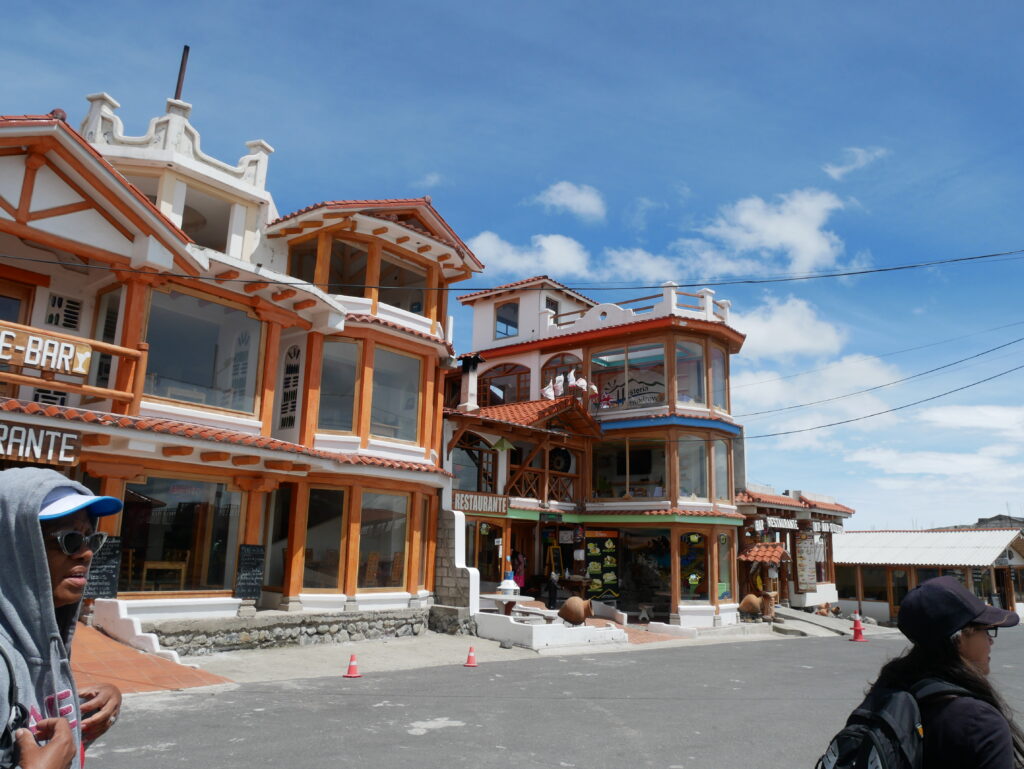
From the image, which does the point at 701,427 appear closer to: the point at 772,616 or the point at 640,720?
A: the point at 772,616

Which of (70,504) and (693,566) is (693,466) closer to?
(693,566)

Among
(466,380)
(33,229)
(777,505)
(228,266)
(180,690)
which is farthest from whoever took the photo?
(777,505)

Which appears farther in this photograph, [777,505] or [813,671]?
[777,505]

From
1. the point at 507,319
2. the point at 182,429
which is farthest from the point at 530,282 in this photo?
the point at 182,429

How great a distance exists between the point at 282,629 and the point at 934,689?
15262 millimetres

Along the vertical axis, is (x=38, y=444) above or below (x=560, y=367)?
below

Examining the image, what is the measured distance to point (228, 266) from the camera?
1584cm

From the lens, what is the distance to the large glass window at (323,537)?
1759 cm

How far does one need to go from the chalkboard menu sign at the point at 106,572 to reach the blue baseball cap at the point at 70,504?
12268 mm

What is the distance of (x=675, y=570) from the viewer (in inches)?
1027

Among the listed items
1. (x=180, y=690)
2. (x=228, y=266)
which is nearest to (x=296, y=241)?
(x=228, y=266)

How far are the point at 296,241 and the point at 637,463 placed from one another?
14.5 metres

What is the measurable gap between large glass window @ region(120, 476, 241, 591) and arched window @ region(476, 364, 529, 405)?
15.9m

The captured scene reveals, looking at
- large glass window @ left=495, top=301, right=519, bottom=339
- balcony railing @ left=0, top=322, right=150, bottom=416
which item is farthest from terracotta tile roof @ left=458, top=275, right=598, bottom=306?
balcony railing @ left=0, top=322, right=150, bottom=416
